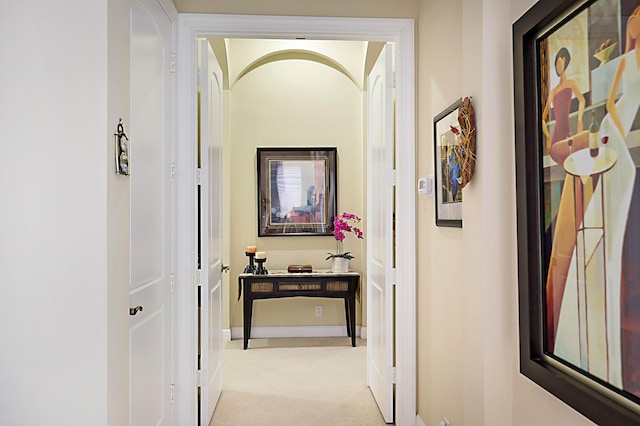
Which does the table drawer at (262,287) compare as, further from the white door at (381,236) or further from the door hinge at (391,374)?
the door hinge at (391,374)

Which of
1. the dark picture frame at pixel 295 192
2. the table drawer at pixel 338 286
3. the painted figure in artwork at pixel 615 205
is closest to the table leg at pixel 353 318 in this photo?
the table drawer at pixel 338 286

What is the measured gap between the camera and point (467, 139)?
1.83 meters

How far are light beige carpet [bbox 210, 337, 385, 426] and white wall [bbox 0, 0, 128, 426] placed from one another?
167cm

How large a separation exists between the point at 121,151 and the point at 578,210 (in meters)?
1.41

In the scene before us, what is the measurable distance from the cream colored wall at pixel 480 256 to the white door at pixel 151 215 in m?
1.32

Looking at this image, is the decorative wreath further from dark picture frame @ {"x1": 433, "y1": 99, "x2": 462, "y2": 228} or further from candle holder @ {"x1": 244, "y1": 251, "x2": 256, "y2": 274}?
candle holder @ {"x1": 244, "y1": 251, "x2": 256, "y2": 274}

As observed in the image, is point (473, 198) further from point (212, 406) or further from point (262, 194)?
point (262, 194)

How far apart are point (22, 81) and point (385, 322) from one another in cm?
227

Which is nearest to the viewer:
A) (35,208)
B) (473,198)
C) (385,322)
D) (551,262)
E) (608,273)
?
(608,273)

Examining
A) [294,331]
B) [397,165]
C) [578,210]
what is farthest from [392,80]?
[294,331]

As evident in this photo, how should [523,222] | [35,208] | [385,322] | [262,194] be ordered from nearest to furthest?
[523,222] → [35,208] → [385,322] → [262,194]

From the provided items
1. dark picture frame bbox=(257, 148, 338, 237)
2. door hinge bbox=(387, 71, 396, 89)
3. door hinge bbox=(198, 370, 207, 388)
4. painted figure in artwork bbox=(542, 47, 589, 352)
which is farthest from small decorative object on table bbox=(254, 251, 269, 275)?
painted figure in artwork bbox=(542, 47, 589, 352)

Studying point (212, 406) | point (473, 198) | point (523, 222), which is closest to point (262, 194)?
point (212, 406)

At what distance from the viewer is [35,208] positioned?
1557mm
